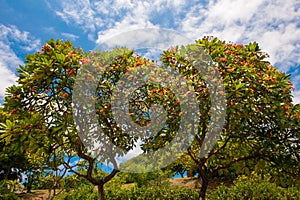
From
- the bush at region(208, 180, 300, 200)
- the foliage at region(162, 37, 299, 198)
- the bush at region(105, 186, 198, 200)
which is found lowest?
the bush at region(208, 180, 300, 200)

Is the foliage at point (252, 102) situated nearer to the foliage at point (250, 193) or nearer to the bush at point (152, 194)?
the foliage at point (250, 193)

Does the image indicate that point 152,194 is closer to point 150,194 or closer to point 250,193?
point 150,194

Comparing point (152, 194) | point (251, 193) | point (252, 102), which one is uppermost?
point (252, 102)

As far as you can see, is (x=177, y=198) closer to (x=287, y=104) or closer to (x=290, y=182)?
(x=290, y=182)

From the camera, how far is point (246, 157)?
6785mm

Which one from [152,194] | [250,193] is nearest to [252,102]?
[250,193]

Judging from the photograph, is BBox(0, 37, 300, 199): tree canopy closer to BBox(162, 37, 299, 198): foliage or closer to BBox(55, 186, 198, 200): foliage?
BBox(162, 37, 299, 198): foliage

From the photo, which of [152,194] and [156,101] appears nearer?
[156,101]

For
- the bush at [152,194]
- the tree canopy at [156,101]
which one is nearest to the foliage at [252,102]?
the tree canopy at [156,101]

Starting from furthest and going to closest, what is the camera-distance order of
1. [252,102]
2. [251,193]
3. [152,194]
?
[251,193] < [152,194] < [252,102]

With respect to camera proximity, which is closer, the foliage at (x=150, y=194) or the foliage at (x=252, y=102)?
the foliage at (x=252, y=102)

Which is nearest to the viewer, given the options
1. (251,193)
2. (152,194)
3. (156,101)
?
(156,101)

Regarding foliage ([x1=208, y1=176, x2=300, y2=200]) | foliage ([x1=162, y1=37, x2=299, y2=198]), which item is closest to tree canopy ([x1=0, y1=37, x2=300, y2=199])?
foliage ([x1=162, y1=37, x2=299, y2=198])

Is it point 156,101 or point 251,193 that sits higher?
point 156,101
